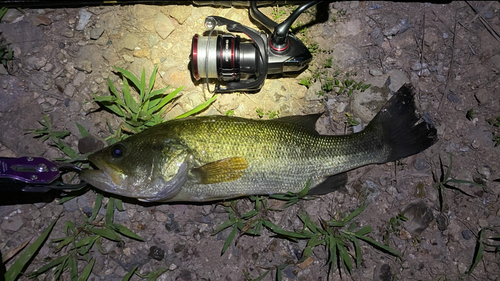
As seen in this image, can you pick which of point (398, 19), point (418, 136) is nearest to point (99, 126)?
point (418, 136)

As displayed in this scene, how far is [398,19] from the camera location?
3656mm

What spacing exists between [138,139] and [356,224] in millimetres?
2368

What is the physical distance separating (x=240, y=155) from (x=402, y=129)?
1684 millimetres

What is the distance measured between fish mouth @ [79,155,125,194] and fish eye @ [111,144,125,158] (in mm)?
94

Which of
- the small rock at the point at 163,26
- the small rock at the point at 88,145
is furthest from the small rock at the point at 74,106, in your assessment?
the small rock at the point at 163,26

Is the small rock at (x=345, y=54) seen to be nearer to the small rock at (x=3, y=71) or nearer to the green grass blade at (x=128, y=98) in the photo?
the green grass blade at (x=128, y=98)

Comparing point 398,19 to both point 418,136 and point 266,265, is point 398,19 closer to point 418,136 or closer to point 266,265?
point 418,136

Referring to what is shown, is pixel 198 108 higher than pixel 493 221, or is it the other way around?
pixel 198 108

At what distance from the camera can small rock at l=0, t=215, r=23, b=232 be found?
3.18 m

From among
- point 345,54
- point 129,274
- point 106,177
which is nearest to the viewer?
point 106,177

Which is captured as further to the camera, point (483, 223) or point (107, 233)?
point (483, 223)

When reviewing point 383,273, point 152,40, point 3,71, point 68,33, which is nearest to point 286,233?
point 383,273

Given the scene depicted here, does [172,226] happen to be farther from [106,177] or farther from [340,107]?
[340,107]

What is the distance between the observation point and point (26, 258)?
3055mm
